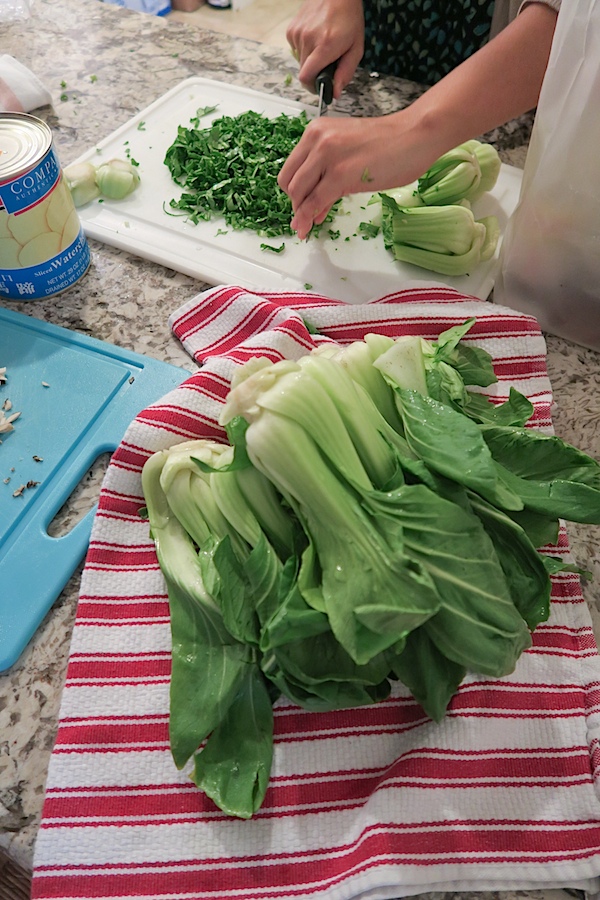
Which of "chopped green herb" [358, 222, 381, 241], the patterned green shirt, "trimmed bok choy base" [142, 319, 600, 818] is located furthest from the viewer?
the patterned green shirt

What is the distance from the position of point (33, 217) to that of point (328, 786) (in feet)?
2.60

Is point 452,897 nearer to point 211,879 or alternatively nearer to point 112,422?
point 211,879

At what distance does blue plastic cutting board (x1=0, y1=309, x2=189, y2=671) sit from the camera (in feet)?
2.51

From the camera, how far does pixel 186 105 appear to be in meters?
1.35

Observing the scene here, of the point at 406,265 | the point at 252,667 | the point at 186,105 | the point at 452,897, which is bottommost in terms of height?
the point at 452,897

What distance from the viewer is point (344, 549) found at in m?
0.62

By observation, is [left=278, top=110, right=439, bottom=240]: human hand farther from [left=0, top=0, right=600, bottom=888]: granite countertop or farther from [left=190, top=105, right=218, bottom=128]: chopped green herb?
[left=190, top=105, right=218, bottom=128]: chopped green herb

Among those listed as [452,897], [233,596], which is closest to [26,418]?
[233,596]

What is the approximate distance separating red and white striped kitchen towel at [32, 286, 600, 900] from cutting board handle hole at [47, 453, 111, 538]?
7 centimetres

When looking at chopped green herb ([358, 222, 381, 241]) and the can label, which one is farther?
chopped green herb ([358, 222, 381, 241])

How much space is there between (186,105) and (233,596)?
3.61ft

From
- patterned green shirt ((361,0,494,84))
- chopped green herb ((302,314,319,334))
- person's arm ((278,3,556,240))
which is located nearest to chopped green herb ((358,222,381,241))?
person's arm ((278,3,556,240))

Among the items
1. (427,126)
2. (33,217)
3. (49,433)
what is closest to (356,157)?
(427,126)

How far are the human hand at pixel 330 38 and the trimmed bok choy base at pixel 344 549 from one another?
2.57ft
